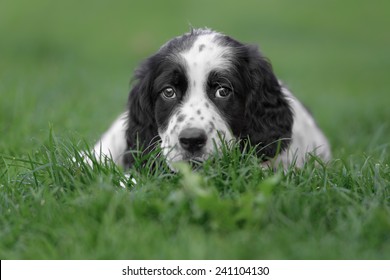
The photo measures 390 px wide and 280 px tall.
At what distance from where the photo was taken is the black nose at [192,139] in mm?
3971

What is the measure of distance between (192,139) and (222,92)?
0.63 m

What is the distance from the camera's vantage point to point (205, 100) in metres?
4.33

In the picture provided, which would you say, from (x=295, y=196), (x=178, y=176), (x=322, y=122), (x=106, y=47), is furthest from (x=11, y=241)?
(x=106, y=47)

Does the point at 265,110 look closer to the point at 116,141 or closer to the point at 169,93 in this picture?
the point at 169,93

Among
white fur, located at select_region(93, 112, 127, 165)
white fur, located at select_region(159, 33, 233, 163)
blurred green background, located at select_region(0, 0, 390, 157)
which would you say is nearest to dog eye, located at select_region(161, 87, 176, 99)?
white fur, located at select_region(159, 33, 233, 163)

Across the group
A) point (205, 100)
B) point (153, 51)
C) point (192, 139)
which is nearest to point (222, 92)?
point (205, 100)

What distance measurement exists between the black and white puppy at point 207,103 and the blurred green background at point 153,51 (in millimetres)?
1317

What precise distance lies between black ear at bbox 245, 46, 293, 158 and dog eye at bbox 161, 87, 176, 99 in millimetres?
584

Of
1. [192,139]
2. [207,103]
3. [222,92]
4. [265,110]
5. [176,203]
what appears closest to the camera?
[176,203]

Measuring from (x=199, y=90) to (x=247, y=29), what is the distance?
41.4 ft

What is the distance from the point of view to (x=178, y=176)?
12.1 ft

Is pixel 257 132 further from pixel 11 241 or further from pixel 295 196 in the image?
pixel 11 241

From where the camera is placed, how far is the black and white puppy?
413cm

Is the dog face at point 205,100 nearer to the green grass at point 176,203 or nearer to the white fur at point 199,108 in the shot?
the white fur at point 199,108
